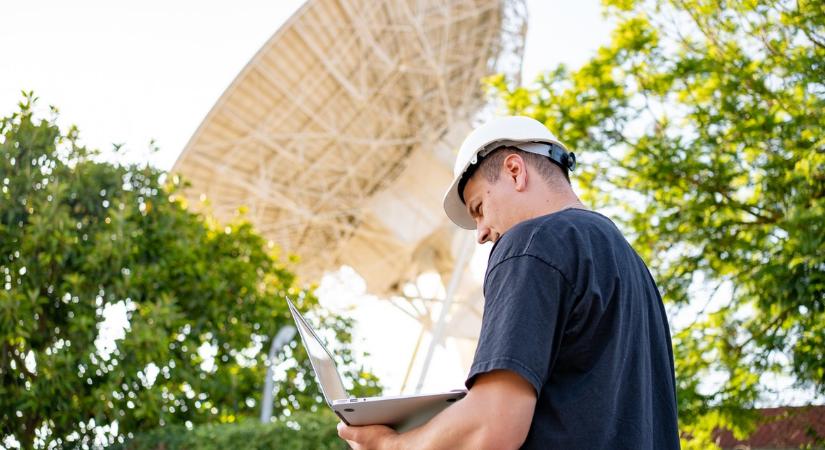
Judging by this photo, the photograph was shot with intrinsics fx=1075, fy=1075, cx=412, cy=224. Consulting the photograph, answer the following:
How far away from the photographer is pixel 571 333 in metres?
2.24

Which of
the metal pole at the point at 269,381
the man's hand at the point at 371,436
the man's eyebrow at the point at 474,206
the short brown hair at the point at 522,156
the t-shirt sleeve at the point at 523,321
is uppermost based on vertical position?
the metal pole at the point at 269,381

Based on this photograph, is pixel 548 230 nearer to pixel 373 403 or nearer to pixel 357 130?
pixel 373 403

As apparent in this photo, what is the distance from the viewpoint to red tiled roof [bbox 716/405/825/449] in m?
10.5

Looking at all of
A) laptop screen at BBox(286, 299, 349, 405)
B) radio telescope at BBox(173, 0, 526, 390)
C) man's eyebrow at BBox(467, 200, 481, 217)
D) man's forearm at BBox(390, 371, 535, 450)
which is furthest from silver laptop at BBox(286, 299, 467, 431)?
radio telescope at BBox(173, 0, 526, 390)

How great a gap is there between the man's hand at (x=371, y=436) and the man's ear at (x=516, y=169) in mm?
655

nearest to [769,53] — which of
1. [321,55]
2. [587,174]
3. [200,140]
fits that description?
[587,174]

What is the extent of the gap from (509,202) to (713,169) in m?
8.90

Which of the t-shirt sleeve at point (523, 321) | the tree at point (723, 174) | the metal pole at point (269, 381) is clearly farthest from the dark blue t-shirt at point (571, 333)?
the metal pole at point (269, 381)

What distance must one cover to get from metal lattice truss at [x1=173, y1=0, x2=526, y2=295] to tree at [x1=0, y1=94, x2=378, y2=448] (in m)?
4.42

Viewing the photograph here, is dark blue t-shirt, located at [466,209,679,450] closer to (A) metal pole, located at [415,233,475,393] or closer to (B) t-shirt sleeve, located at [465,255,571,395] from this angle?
(B) t-shirt sleeve, located at [465,255,571,395]

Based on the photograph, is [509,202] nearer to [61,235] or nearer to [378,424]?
[378,424]

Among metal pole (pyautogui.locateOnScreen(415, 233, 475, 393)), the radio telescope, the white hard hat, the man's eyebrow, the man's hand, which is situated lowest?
the man's hand

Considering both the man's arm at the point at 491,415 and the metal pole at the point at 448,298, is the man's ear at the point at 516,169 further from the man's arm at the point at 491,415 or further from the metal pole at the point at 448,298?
the metal pole at the point at 448,298

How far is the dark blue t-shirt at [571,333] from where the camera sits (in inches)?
84.8
